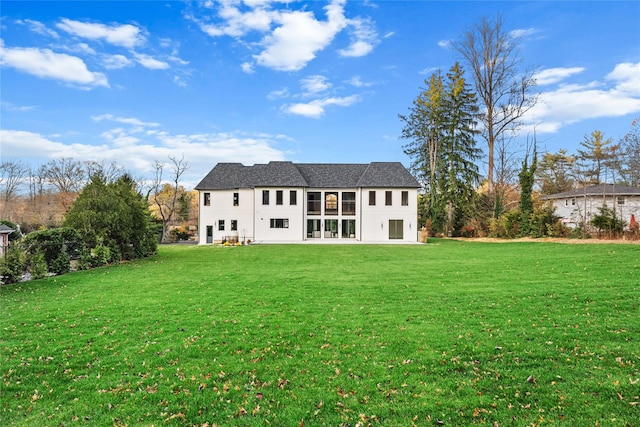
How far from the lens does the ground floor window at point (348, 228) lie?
105 ft

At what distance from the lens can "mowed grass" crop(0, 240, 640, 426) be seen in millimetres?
3488

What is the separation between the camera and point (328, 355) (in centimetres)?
487

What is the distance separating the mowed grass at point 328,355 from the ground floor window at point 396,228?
21080 mm

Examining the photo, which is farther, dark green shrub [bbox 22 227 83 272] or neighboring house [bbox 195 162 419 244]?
neighboring house [bbox 195 162 419 244]

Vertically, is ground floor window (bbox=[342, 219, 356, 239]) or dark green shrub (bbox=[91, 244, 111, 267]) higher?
ground floor window (bbox=[342, 219, 356, 239])

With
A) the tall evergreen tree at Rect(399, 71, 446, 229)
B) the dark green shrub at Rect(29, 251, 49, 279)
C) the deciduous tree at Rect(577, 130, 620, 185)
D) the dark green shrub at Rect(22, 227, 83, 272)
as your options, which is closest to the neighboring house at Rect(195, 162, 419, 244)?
the tall evergreen tree at Rect(399, 71, 446, 229)

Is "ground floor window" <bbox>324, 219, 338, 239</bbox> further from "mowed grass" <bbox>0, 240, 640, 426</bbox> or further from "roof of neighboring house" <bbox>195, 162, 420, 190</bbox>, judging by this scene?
"mowed grass" <bbox>0, 240, 640, 426</bbox>

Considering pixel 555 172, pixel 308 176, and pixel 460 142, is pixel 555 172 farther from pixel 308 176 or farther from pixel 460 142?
pixel 308 176

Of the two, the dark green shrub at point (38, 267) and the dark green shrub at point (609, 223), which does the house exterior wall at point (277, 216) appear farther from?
the dark green shrub at point (609, 223)

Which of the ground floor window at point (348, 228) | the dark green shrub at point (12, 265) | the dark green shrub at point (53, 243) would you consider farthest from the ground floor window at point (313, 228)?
the dark green shrub at point (12, 265)

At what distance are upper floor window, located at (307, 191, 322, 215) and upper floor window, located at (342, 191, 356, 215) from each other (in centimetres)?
234

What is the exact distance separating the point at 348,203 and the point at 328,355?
90.0 feet

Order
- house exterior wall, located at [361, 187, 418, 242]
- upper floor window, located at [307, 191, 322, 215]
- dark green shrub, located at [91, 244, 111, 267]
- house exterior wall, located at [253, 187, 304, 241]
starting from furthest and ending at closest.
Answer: upper floor window, located at [307, 191, 322, 215], house exterior wall, located at [253, 187, 304, 241], house exterior wall, located at [361, 187, 418, 242], dark green shrub, located at [91, 244, 111, 267]

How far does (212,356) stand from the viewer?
491 centimetres
